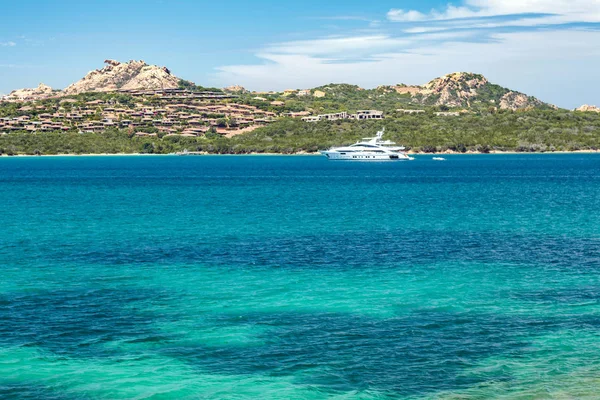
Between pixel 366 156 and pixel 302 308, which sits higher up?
pixel 366 156

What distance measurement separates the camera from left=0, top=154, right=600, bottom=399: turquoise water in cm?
1739

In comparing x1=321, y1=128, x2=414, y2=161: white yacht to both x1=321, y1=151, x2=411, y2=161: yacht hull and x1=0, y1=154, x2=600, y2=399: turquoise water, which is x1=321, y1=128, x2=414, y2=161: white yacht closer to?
x1=321, y1=151, x2=411, y2=161: yacht hull

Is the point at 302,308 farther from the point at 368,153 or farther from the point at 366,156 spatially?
the point at 366,156

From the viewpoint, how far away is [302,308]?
Result: 2439 centimetres

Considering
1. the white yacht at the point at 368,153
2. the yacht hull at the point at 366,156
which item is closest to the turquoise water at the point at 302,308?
the white yacht at the point at 368,153

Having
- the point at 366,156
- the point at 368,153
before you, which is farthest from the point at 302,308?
the point at 366,156

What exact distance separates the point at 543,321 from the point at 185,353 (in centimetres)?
1109

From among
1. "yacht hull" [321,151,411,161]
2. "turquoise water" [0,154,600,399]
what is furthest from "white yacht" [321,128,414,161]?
"turquoise water" [0,154,600,399]

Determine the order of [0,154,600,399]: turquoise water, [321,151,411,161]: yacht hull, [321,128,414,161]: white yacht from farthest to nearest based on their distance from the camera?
1. [321,151,411,161]: yacht hull
2. [321,128,414,161]: white yacht
3. [0,154,600,399]: turquoise water

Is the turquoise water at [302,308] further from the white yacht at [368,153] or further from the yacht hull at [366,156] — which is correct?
the yacht hull at [366,156]

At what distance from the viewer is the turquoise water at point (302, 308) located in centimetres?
1739

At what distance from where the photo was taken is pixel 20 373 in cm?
1797

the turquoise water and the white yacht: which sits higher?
the white yacht

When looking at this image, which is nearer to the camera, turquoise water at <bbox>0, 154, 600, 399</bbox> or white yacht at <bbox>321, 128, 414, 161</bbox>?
turquoise water at <bbox>0, 154, 600, 399</bbox>
